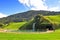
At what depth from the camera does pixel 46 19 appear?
104438 millimetres

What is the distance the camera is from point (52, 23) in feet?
324

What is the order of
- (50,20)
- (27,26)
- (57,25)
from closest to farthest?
(57,25)
(50,20)
(27,26)

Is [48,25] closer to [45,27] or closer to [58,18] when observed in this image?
[45,27]

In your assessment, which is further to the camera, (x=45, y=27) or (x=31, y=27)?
(x=31, y=27)

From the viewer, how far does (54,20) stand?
343ft

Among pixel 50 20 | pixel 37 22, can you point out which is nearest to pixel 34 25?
pixel 37 22

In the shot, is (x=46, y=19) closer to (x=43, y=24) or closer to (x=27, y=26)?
(x=43, y=24)

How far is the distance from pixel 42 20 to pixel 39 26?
4.95 metres

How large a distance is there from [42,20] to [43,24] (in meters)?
5.70

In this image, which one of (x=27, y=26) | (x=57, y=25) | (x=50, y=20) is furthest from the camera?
(x=27, y=26)

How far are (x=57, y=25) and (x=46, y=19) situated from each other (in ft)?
31.0

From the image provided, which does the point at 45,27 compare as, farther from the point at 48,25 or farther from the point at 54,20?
the point at 54,20

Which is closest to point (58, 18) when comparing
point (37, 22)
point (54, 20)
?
point (54, 20)

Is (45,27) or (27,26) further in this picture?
(27,26)
